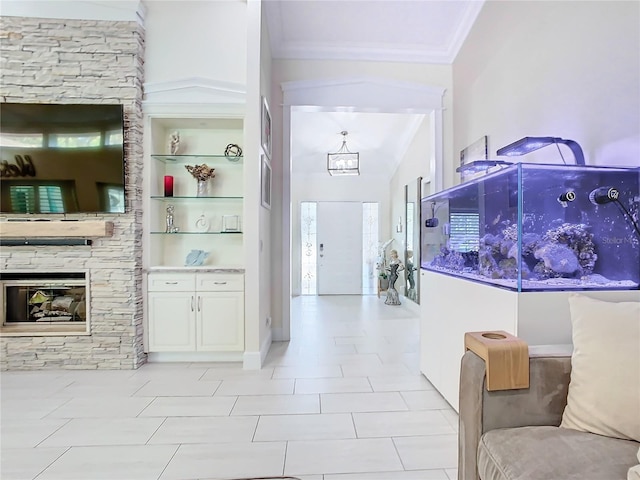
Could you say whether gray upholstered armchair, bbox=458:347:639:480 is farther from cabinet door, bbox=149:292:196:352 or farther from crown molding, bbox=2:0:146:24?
crown molding, bbox=2:0:146:24

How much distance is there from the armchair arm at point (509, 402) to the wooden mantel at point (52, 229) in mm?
3022

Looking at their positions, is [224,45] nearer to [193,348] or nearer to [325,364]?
[193,348]

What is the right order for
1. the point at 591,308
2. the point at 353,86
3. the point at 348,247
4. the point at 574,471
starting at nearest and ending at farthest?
the point at 574,471, the point at 591,308, the point at 353,86, the point at 348,247

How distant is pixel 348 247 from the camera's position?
7.57 meters

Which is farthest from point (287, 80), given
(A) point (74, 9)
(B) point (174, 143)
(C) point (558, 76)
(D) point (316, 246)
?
(D) point (316, 246)

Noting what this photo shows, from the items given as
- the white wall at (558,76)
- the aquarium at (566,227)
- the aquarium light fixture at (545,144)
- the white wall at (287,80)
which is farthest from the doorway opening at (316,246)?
the aquarium at (566,227)

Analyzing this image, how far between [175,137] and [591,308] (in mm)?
3468

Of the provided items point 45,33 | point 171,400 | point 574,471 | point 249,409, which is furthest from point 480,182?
point 45,33

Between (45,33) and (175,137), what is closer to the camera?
(45,33)

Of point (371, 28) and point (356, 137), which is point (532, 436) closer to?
point (371, 28)

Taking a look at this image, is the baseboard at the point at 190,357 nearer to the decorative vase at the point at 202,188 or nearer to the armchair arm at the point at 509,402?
the decorative vase at the point at 202,188

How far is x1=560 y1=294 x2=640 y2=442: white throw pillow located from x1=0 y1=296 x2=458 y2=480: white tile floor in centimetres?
74

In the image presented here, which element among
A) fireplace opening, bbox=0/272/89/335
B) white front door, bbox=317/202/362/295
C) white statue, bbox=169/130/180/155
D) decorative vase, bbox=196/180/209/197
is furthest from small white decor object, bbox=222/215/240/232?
white front door, bbox=317/202/362/295

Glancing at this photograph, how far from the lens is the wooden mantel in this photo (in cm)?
296
